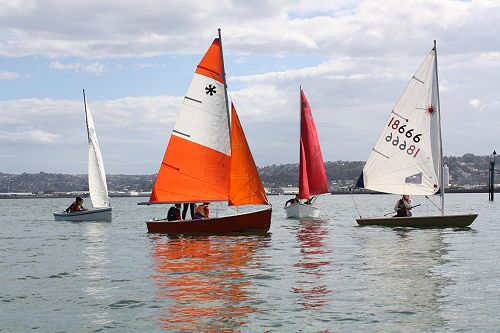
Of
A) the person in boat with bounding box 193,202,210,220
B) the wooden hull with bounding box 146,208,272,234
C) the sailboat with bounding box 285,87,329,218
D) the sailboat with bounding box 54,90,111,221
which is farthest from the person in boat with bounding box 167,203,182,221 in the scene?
the sailboat with bounding box 54,90,111,221

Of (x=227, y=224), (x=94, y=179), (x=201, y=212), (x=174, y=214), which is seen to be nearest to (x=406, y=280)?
(x=227, y=224)

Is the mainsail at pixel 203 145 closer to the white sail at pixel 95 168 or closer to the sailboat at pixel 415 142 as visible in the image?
the sailboat at pixel 415 142

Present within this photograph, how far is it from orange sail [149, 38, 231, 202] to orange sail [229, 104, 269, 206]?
780 mm

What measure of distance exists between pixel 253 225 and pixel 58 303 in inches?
720

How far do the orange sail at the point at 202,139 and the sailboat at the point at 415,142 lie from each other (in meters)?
9.60

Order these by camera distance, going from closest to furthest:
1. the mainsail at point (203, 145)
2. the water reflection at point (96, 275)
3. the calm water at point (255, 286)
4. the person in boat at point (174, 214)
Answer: the calm water at point (255, 286) → the water reflection at point (96, 275) → the mainsail at point (203, 145) → the person in boat at point (174, 214)

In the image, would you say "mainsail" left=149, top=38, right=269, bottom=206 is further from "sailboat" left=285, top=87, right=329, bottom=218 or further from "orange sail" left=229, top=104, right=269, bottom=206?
"sailboat" left=285, top=87, right=329, bottom=218

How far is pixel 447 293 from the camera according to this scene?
18484 millimetres

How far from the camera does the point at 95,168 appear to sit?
190 feet

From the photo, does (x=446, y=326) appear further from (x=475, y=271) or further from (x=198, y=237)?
(x=198, y=237)

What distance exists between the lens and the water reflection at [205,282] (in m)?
15.5

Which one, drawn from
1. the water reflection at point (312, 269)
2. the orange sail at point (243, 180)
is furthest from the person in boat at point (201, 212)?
the water reflection at point (312, 269)

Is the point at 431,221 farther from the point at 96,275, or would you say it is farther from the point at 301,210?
the point at 96,275

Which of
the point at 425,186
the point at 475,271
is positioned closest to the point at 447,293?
the point at 475,271
